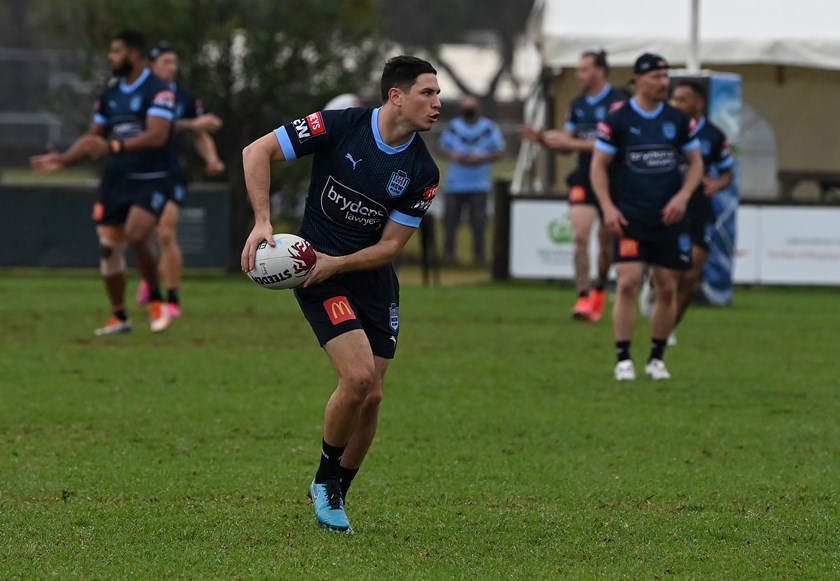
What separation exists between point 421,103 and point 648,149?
4869mm

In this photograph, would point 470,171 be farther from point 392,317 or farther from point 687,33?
point 392,317

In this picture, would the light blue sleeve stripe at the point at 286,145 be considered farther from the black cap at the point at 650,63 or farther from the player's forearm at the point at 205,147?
the player's forearm at the point at 205,147

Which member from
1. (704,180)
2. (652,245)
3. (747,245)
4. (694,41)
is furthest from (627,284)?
(747,245)

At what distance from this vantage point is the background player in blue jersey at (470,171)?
74.3 ft

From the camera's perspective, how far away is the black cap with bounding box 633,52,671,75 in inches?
411

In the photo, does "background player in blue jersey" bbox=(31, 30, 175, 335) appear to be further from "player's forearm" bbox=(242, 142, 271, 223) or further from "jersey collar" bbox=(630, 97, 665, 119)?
"player's forearm" bbox=(242, 142, 271, 223)

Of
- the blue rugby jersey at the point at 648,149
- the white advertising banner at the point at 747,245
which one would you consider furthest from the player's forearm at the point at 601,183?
the white advertising banner at the point at 747,245

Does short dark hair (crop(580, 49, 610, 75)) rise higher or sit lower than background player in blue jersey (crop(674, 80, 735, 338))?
higher

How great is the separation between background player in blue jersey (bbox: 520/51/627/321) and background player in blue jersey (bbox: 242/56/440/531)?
341 inches

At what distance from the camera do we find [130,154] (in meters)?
13.0

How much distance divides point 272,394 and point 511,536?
427 cm

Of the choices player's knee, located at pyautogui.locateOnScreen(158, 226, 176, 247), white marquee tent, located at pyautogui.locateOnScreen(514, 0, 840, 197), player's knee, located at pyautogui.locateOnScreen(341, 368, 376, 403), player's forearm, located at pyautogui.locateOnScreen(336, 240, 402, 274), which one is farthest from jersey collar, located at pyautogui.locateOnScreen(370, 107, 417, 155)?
white marquee tent, located at pyautogui.locateOnScreen(514, 0, 840, 197)

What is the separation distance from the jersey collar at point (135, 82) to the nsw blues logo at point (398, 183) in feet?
23.6

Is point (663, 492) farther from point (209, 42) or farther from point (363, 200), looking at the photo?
point (209, 42)
